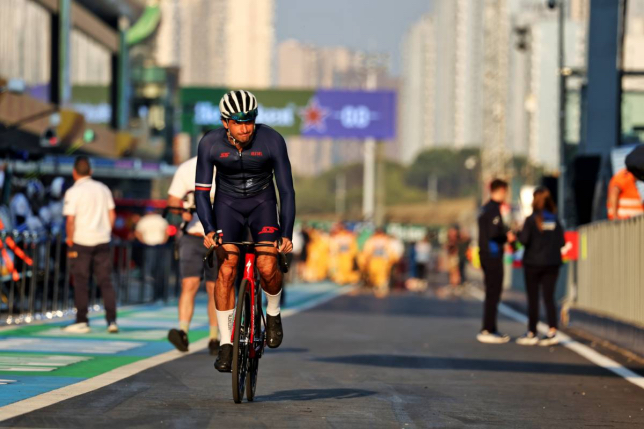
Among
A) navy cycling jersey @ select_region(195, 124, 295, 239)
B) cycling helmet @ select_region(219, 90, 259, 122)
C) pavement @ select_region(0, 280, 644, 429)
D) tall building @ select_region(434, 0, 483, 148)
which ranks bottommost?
pavement @ select_region(0, 280, 644, 429)

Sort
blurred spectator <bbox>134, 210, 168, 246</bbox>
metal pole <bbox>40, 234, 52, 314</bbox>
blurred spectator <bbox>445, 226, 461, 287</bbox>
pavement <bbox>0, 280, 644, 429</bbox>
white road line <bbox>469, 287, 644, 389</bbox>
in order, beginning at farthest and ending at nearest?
blurred spectator <bbox>445, 226, 461, 287</bbox> → blurred spectator <bbox>134, 210, 168, 246</bbox> → metal pole <bbox>40, 234, 52, 314</bbox> → white road line <bbox>469, 287, 644, 389</bbox> → pavement <bbox>0, 280, 644, 429</bbox>

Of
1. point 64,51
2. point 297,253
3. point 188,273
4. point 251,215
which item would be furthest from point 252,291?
point 64,51

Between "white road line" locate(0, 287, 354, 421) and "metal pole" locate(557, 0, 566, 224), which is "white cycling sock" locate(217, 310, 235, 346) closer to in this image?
"white road line" locate(0, 287, 354, 421)

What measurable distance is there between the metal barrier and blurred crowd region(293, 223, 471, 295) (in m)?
15.1

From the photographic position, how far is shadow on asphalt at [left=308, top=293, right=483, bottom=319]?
21.6 m

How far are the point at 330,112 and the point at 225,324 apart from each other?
148 ft

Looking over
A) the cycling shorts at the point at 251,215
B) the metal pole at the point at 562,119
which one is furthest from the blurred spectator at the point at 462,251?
the cycling shorts at the point at 251,215

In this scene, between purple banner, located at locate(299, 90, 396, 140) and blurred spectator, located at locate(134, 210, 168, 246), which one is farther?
purple banner, located at locate(299, 90, 396, 140)

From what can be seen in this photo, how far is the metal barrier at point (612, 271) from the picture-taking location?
13453 mm

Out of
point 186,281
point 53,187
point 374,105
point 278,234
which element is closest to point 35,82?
point 374,105

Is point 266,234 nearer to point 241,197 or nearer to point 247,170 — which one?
point 241,197

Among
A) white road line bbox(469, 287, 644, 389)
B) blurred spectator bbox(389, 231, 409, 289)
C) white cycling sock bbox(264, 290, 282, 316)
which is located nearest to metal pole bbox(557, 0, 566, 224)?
blurred spectator bbox(389, 231, 409, 289)

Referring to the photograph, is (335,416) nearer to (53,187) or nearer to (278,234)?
(278,234)

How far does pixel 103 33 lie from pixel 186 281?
4301 centimetres
